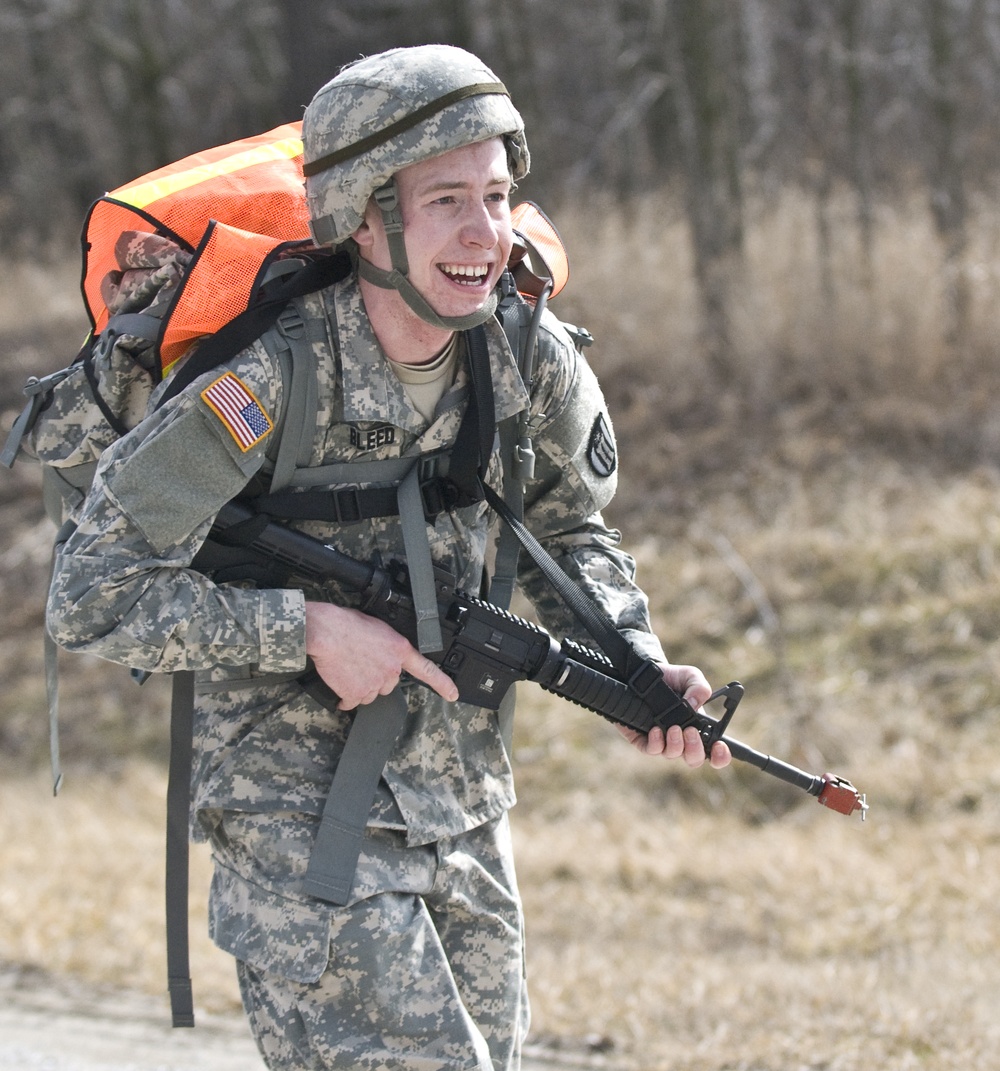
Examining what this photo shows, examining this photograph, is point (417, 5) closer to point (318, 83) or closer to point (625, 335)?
point (318, 83)

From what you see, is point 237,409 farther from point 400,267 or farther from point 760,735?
point 760,735

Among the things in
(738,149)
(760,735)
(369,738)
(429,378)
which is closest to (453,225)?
(429,378)

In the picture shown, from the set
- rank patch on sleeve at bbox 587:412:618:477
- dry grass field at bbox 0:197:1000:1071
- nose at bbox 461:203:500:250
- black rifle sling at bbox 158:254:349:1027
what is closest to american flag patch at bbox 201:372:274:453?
black rifle sling at bbox 158:254:349:1027

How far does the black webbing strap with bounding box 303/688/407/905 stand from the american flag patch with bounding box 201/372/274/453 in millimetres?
489

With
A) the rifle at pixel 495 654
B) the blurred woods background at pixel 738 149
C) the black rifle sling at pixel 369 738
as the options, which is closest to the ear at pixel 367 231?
the black rifle sling at pixel 369 738

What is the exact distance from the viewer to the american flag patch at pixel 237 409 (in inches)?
90.0

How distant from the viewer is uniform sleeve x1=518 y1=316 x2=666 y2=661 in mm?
2711

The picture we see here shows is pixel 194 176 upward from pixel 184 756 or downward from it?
upward

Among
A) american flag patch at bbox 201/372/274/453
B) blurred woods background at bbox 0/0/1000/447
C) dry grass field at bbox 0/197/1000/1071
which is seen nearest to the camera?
american flag patch at bbox 201/372/274/453

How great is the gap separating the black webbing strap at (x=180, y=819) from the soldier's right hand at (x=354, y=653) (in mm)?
320

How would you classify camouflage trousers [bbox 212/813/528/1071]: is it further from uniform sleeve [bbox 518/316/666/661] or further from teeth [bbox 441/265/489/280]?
teeth [bbox 441/265/489/280]

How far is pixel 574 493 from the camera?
2812 mm

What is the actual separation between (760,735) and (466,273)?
13.9ft

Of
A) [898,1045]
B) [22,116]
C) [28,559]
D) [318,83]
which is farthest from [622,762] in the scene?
[22,116]
